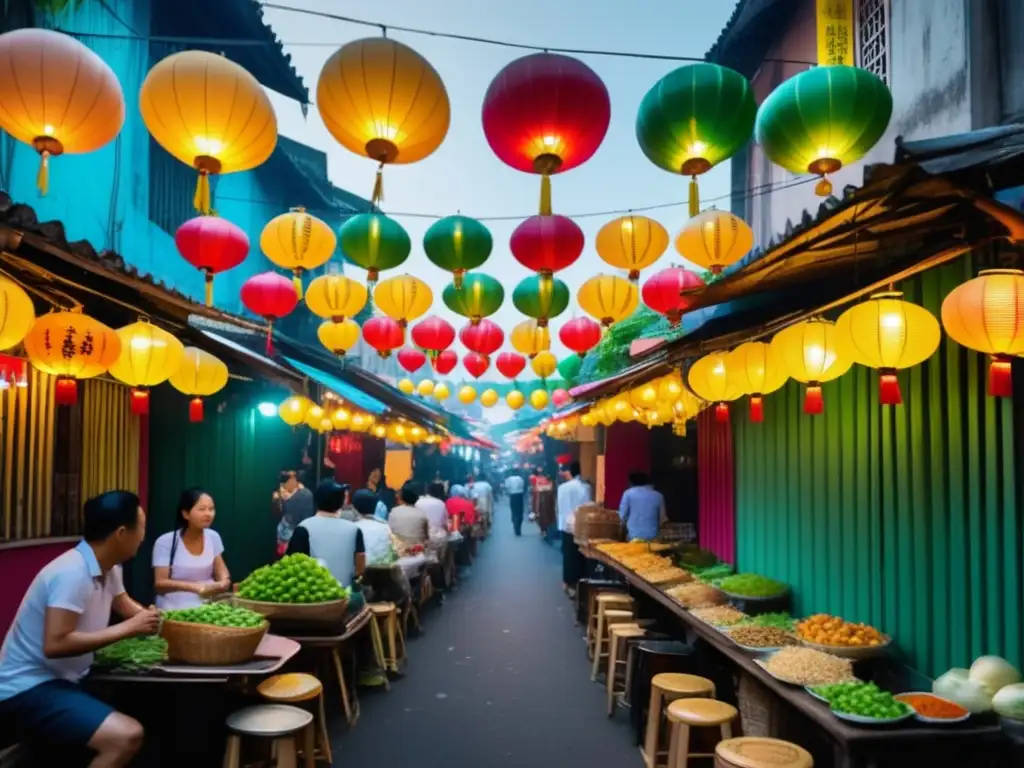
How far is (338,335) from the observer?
1057cm

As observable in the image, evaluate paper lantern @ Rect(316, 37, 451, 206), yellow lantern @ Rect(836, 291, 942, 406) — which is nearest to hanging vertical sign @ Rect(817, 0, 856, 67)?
yellow lantern @ Rect(836, 291, 942, 406)

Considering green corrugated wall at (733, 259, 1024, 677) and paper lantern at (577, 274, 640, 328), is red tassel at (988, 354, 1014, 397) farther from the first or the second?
paper lantern at (577, 274, 640, 328)

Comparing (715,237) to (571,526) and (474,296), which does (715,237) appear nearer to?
(474,296)

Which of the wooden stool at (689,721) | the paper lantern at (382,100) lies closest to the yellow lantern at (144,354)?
the paper lantern at (382,100)

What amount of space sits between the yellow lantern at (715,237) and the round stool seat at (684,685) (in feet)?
11.8

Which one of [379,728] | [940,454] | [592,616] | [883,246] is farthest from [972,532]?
[592,616]

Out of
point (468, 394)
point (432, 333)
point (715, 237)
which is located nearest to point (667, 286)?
point (715, 237)

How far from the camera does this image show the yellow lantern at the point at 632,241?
7363 mm

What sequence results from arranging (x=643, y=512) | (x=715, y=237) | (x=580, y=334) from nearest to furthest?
1. (x=715, y=237)
2. (x=580, y=334)
3. (x=643, y=512)

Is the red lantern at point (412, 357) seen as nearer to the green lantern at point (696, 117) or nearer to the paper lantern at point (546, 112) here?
the green lantern at point (696, 117)

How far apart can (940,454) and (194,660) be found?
196 inches

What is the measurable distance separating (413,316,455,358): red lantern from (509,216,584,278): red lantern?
5.16 m

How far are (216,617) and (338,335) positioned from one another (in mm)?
6186

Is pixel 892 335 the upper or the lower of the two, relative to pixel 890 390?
upper
